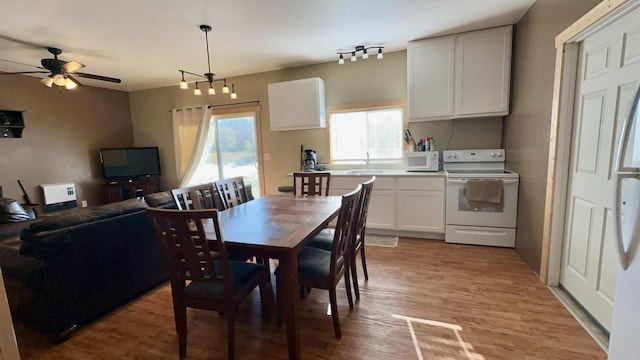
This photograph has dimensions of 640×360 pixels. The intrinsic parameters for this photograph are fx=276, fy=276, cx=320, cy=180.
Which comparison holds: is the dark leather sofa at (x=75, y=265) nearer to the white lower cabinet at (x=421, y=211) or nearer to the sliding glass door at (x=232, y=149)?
the sliding glass door at (x=232, y=149)

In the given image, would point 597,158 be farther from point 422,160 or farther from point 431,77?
point 431,77

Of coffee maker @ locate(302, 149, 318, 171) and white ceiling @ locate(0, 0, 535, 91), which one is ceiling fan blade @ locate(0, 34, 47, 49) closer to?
white ceiling @ locate(0, 0, 535, 91)

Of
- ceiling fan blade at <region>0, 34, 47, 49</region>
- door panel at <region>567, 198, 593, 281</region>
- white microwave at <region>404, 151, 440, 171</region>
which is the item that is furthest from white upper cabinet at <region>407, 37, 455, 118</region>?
ceiling fan blade at <region>0, 34, 47, 49</region>

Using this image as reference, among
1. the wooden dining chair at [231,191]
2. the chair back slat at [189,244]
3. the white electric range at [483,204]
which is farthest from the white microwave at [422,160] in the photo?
the chair back slat at [189,244]

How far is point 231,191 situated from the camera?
288 centimetres

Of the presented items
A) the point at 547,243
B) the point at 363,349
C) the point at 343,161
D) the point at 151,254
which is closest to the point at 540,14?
the point at 547,243

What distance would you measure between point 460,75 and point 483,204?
157 centimetres

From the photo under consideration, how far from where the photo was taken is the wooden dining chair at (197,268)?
145 centimetres

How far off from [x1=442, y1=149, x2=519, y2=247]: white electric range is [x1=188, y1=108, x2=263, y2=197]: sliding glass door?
123 inches

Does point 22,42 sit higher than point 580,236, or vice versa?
point 22,42

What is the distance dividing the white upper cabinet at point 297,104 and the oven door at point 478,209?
81.1 inches

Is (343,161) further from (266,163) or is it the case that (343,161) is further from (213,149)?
(213,149)

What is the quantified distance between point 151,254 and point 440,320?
244cm

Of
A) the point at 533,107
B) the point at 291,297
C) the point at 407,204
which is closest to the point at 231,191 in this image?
the point at 291,297
